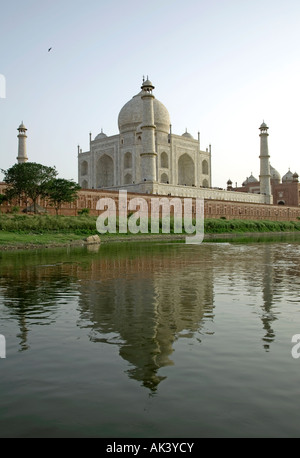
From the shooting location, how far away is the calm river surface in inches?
131

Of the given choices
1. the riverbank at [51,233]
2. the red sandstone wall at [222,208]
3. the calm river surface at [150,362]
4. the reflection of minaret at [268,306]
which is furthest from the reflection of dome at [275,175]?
the calm river surface at [150,362]

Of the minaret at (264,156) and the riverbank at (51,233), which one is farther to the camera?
the minaret at (264,156)

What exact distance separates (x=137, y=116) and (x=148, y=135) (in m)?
10.7

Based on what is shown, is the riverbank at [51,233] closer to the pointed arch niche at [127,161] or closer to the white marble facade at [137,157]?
the white marble facade at [137,157]

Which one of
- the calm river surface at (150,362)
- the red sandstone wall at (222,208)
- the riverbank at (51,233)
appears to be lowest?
the calm river surface at (150,362)

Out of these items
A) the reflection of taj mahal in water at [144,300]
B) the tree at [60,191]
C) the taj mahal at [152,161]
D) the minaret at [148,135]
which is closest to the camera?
the reflection of taj mahal in water at [144,300]

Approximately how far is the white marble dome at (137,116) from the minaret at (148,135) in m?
8.79

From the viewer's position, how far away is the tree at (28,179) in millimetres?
32750

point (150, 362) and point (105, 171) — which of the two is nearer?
point (150, 362)

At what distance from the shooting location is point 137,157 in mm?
54719

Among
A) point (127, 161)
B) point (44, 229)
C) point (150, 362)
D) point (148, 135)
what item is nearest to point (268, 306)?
point (150, 362)

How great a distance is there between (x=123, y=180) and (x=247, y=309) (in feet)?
164

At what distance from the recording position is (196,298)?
816 centimetres

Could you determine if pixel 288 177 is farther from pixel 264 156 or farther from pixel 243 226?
pixel 243 226
